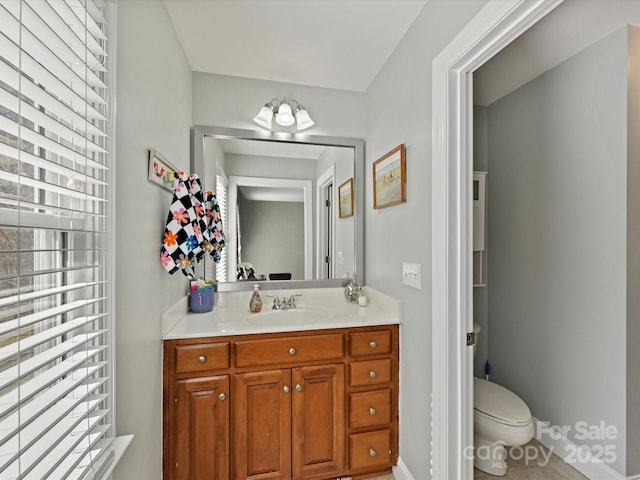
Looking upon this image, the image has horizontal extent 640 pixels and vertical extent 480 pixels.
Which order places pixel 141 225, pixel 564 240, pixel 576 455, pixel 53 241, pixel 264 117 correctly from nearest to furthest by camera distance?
1. pixel 53 241
2. pixel 141 225
3. pixel 576 455
4. pixel 564 240
5. pixel 264 117

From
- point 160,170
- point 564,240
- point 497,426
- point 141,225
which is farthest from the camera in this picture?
point 564,240

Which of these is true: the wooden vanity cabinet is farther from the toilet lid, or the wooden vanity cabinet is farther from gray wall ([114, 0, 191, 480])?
the toilet lid

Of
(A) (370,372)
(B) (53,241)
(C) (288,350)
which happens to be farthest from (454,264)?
(B) (53,241)

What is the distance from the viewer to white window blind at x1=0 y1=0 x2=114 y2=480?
587 millimetres

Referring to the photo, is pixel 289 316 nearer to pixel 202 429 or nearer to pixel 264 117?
pixel 202 429

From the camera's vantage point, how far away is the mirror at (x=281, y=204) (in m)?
2.08

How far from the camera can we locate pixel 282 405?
1.58 m

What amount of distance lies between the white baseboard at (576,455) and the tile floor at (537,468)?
0.03 m

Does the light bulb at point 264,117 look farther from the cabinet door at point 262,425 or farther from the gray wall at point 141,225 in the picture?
the cabinet door at point 262,425

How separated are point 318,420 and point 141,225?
4.36ft

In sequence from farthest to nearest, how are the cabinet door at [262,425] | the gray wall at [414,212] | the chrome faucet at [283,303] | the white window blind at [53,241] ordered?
the chrome faucet at [283,303]
the cabinet door at [262,425]
the gray wall at [414,212]
the white window blind at [53,241]

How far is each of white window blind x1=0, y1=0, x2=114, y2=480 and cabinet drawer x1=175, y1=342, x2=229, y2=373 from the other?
1.73 ft

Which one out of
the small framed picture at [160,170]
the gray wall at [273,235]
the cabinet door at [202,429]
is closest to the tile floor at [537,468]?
the cabinet door at [202,429]

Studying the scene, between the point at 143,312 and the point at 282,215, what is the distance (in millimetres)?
1164
